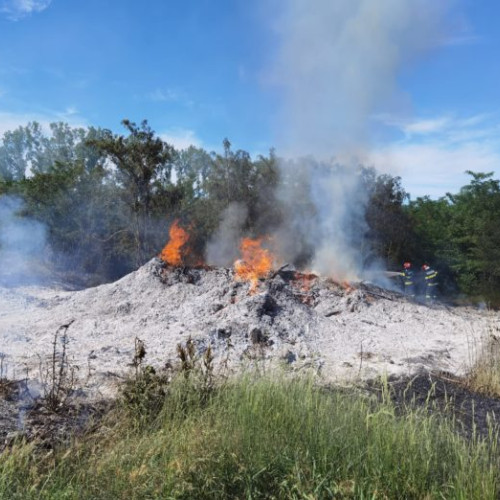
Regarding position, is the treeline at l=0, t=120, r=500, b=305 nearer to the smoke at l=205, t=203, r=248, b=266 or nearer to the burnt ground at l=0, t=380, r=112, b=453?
the smoke at l=205, t=203, r=248, b=266

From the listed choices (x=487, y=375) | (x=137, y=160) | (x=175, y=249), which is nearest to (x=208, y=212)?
(x=137, y=160)

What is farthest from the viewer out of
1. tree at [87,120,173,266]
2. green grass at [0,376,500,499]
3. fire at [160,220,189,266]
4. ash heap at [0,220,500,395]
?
tree at [87,120,173,266]

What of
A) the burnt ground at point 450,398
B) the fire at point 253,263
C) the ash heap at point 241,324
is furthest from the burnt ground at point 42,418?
the fire at point 253,263

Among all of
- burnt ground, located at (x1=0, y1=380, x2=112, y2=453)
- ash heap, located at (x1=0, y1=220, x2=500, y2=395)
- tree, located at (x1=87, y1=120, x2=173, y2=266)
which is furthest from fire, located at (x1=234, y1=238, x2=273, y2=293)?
burnt ground, located at (x1=0, y1=380, x2=112, y2=453)

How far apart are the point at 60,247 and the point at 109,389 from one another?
14310mm

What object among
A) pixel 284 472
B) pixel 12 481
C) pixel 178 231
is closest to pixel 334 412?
pixel 284 472

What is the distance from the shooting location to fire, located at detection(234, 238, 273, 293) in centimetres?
1142

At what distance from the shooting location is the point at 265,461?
334 centimetres

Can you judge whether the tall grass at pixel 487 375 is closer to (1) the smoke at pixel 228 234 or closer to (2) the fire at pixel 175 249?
(2) the fire at pixel 175 249

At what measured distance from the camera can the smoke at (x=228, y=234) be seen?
19369 millimetres

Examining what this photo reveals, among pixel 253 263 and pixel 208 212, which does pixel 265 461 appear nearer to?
pixel 253 263

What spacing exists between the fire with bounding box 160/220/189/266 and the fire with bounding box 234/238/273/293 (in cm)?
148

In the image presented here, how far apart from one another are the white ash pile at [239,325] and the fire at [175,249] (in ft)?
1.81

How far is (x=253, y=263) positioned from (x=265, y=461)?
9417 mm
